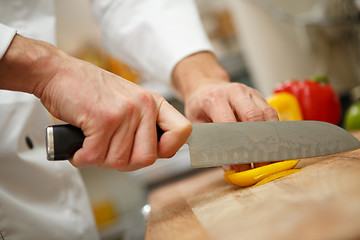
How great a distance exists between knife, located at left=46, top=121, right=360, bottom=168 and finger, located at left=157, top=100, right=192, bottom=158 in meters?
0.02

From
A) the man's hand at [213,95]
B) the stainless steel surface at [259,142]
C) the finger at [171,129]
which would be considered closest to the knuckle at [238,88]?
the man's hand at [213,95]

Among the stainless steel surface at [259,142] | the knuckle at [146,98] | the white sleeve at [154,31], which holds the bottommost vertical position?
the stainless steel surface at [259,142]

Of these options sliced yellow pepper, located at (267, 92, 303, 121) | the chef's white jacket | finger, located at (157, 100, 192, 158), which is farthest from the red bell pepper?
finger, located at (157, 100, 192, 158)

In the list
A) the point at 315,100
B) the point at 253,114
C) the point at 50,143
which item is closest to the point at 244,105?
the point at 253,114

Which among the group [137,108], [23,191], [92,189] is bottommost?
[92,189]

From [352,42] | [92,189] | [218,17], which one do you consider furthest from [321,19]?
[92,189]

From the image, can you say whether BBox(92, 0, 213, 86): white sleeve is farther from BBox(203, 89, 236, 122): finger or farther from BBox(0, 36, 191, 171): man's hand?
BBox(0, 36, 191, 171): man's hand

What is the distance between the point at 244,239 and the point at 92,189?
7.51ft

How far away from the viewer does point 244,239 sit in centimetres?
31

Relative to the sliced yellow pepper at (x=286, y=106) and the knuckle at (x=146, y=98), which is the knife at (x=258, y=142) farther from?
the sliced yellow pepper at (x=286, y=106)

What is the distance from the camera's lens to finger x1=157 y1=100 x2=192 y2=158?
0.47m

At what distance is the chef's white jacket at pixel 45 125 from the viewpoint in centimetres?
65

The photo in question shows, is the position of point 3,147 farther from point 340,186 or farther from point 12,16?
point 340,186

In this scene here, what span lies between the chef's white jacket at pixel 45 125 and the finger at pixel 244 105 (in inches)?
8.7
